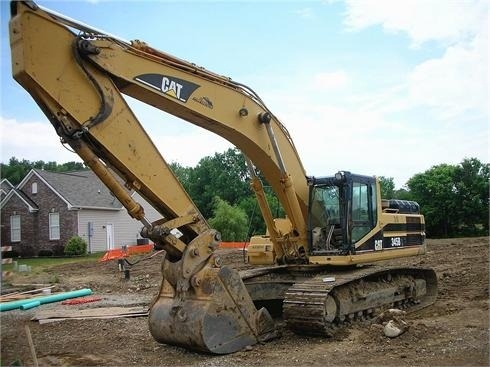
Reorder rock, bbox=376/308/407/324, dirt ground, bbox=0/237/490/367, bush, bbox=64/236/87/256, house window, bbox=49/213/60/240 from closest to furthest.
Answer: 1. dirt ground, bbox=0/237/490/367
2. rock, bbox=376/308/407/324
3. bush, bbox=64/236/87/256
4. house window, bbox=49/213/60/240

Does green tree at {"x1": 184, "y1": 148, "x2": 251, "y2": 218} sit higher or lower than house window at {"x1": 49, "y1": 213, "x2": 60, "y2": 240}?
higher

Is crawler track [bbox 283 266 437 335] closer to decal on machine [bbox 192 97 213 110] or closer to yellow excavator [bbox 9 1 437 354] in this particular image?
yellow excavator [bbox 9 1 437 354]

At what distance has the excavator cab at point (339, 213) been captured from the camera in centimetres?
909

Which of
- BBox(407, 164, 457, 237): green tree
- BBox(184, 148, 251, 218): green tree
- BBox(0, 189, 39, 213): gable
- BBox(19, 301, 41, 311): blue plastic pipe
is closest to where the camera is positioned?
BBox(19, 301, 41, 311): blue plastic pipe

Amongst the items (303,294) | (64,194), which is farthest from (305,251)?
(64,194)

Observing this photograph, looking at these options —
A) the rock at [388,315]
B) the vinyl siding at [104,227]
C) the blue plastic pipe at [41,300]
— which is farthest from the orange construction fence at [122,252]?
the rock at [388,315]

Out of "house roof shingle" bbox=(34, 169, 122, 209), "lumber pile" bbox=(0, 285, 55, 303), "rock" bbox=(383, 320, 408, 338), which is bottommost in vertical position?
"lumber pile" bbox=(0, 285, 55, 303)

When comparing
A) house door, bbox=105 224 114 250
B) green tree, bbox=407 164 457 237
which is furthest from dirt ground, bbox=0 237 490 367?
green tree, bbox=407 164 457 237

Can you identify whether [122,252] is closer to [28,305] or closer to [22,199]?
[22,199]

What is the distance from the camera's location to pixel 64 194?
1283 inches

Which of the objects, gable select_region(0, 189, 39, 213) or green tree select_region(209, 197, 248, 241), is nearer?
gable select_region(0, 189, 39, 213)

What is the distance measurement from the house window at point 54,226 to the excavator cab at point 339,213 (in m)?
26.2

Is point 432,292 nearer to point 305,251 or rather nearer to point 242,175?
point 305,251

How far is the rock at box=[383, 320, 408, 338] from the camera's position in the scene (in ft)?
25.7
